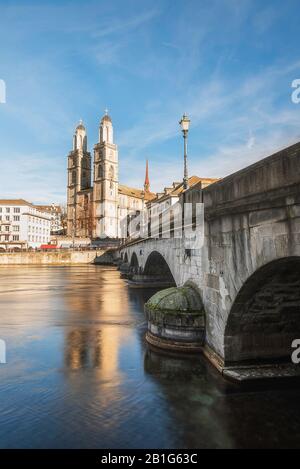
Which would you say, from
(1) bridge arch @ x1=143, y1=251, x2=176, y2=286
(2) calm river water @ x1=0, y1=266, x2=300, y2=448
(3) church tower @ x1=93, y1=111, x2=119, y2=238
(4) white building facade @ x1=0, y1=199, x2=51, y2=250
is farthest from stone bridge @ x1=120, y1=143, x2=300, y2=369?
(4) white building facade @ x1=0, y1=199, x2=51, y2=250

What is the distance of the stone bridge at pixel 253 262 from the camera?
621cm

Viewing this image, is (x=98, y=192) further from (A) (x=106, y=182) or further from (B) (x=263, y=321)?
(B) (x=263, y=321)

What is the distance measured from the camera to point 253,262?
7.37 m

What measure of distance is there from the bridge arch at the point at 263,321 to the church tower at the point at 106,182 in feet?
296

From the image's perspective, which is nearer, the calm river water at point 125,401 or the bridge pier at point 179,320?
the calm river water at point 125,401

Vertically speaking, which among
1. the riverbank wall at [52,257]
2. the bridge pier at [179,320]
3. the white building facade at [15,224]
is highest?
the white building facade at [15,224]

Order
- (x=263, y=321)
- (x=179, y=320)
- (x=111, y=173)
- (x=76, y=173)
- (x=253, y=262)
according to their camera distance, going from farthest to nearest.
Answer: (x=76, y=173), (x=111, y=173), (x=179, y=320), (x=263, y=321), (x=253, y=262)

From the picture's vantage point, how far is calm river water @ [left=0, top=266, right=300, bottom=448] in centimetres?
674

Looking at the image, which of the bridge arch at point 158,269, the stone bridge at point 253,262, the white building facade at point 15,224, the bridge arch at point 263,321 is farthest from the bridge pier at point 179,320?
the white building facade at point 15,224

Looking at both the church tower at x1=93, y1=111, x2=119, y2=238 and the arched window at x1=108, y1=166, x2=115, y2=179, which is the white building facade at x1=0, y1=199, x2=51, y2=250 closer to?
the church tower at x1=93, y1=111, x2=119, y2=238

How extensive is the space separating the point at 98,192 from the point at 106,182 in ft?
14.5

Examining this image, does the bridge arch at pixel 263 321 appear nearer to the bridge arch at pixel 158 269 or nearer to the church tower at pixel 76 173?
the bridge arch at pixel 158 269

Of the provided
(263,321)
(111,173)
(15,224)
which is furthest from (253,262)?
(15,224)

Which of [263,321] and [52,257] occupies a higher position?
[52,257]
